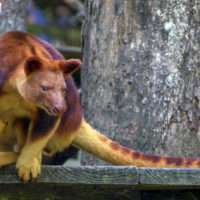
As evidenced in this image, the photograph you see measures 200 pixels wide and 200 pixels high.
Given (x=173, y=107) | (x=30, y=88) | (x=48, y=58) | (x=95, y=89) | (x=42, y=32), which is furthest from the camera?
(x=42, y=32)

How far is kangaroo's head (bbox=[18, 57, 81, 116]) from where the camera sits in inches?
111

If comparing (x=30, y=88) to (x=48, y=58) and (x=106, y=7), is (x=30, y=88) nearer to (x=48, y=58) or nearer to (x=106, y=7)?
(x=48, y=58)

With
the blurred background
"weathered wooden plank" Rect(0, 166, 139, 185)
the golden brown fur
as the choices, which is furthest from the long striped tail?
the blurred background

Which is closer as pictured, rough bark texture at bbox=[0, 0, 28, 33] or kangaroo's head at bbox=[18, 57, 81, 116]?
kangaroo's head at bbox=[18, 57, 81, 116]

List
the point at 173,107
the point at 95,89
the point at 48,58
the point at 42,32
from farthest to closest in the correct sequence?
the point at 42,32
the point at 95,89
the point at 173,107
the point at 48,58

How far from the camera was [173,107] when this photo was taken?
3.72 m

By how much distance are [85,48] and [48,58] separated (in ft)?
3.47

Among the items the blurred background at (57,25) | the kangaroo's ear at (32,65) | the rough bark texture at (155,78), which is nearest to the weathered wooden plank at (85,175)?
the kangaroo's ear at (32,65)

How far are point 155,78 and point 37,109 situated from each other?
3.49ft

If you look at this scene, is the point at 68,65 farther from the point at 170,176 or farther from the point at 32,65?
the point at 170,176

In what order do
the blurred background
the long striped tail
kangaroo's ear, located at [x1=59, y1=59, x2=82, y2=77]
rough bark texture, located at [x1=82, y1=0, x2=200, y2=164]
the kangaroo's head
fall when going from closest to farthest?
1. the kangaroo's head
2. kangaroo's ear, located at [x1=59, y1=59, x2=82, y2=77]
3. the long striped tail
4. rough bark texture, located at [x1=82, y1=0, x2=200, y2=164]
5. the blurred background

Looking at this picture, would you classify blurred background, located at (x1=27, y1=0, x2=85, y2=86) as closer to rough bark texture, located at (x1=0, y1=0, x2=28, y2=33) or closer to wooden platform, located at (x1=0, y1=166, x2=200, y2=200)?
rough bark texture, located at (x1=0, y1=0, x2=28, y2=33)

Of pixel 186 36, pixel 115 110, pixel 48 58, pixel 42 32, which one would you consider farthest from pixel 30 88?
pixel 42 32

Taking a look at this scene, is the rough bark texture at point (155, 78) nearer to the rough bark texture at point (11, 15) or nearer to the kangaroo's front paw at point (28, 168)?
the kangaroo's front paw at point (28, 168)
